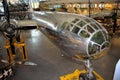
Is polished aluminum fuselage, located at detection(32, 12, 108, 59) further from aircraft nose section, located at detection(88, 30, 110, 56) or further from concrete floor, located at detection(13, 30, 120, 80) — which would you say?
concrete floor, located at detection(13, 30, 120, 80)

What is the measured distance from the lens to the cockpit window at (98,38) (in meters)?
4.98

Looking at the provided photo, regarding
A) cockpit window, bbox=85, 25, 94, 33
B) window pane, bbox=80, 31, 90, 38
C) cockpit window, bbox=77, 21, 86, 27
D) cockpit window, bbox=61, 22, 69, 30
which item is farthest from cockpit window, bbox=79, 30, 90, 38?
cockpit window, bbox=61, 22, 69, 30

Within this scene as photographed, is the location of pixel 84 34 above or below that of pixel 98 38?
above

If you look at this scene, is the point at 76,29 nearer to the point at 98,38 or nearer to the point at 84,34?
the point at 84,34

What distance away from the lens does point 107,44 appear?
506 cm

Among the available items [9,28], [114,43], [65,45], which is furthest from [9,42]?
[114,43]

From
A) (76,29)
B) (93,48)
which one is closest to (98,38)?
(93,48)

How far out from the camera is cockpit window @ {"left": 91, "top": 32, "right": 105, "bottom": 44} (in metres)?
4.98

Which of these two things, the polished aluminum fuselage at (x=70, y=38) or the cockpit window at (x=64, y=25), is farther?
the cockpit window at (x=64, y=25)

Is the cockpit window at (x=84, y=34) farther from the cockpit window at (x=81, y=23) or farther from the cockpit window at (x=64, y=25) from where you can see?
the cockpit window at (x=64, y=25)

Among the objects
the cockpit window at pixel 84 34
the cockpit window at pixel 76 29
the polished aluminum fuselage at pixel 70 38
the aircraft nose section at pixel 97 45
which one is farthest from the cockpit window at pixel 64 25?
the aircraft nose section at pixel 97 45

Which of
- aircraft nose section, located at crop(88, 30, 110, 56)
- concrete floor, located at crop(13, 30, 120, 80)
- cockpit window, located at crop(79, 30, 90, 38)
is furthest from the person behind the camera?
concrete floor, located at crop(13, 30, 120, 80)

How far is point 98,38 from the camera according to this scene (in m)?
5.05

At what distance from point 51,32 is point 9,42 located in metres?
2.65
